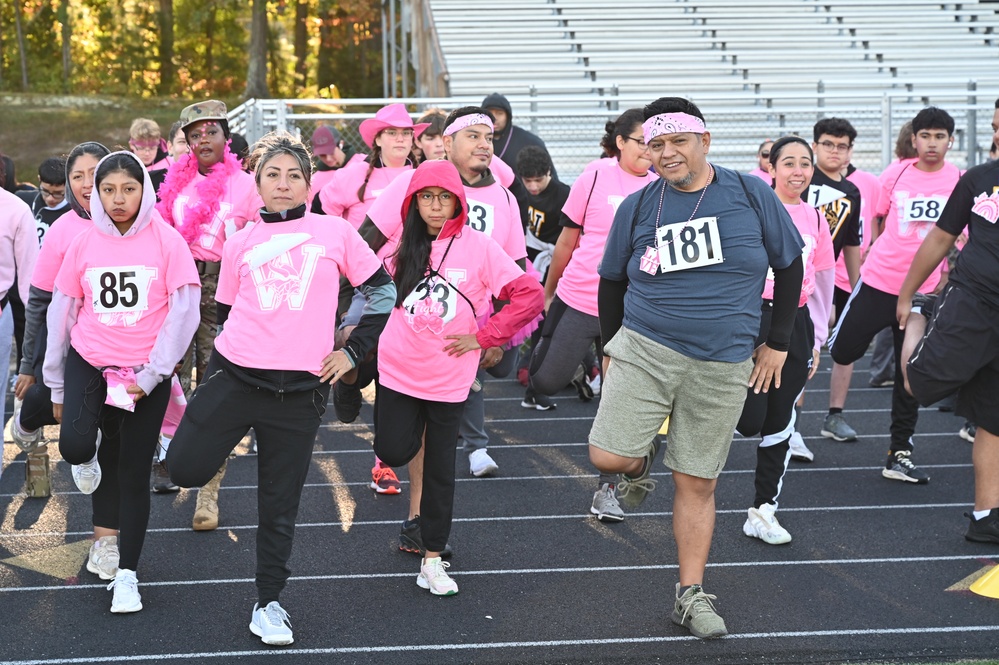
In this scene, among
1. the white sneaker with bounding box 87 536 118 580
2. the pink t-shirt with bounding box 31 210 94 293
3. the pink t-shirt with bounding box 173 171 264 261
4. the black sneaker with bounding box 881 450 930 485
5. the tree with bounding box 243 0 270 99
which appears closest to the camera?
the pink t-shirt with bounding box 31 210 94 293

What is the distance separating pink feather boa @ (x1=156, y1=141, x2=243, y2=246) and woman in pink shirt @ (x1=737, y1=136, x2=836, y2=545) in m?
3.01

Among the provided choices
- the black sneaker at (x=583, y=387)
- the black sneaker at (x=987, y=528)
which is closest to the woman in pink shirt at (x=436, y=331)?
the black sneaker at (x=987, y=528)

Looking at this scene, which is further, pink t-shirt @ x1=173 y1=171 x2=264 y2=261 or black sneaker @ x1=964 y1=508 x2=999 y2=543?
pink t-shirt @ x1=173 y1=171 x2=264 y2=261

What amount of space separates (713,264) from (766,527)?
1.96 metres

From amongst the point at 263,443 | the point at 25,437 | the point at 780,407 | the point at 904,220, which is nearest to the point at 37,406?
the point at 25,437

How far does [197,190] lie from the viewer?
6.63 metres

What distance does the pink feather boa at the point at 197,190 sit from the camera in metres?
6.61

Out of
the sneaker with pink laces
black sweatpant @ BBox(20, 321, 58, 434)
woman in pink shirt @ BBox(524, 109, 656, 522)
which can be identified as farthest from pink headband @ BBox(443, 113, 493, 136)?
black sweatpant @ BBox(20, 321, 58, 434)

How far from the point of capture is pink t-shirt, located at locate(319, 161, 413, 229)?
7.55 meters

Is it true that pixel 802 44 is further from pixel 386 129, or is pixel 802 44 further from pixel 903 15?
pixel 386 129

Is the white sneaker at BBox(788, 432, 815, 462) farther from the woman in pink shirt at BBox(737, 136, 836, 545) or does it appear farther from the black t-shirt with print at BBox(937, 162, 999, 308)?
the black t-shirt with print at BBox(937, 162, 999, 308)

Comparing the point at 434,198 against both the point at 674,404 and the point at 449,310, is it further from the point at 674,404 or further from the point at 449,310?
the point at 674,404

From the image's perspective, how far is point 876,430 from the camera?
8586mm

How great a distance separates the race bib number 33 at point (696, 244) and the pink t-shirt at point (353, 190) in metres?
3.32
